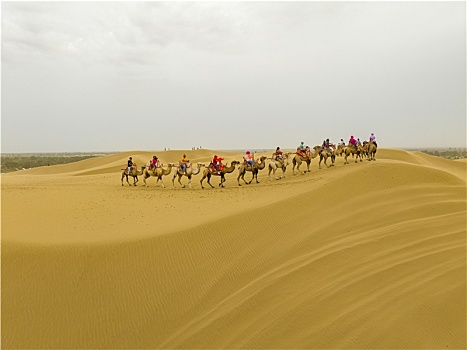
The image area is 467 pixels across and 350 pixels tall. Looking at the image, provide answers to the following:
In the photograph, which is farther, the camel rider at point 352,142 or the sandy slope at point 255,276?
the camel rider at point 352,142

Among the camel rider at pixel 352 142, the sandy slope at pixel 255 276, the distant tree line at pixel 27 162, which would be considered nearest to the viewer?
the sandy slope at pixel 255 276

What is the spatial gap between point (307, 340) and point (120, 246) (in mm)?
4604

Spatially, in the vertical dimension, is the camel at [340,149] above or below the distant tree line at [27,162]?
above

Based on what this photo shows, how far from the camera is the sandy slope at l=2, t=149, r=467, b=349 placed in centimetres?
467

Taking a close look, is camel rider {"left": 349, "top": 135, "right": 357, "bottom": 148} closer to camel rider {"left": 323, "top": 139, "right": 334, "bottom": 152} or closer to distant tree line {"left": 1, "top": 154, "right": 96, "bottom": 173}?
camel rider {"left": 323, "top": 139, "right": 334, "bottom": 152}

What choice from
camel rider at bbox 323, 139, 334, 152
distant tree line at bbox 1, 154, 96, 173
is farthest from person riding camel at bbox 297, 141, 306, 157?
distant tree line at bbox 1, 154, 96, 173

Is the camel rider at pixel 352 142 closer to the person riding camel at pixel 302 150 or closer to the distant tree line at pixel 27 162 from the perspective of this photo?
the person riding camel at pixel 302 150

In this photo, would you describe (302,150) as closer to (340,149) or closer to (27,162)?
(340,149)

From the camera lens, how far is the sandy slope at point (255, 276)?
467cm

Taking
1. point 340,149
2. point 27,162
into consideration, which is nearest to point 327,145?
point 340,149

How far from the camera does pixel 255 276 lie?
6.09 metres

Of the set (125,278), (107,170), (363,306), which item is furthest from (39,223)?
(107,170)

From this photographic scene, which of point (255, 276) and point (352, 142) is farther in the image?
point (352, 142)

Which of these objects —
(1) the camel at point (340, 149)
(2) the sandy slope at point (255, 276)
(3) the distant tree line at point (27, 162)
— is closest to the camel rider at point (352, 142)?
(1) the camel at point (340, 149)
